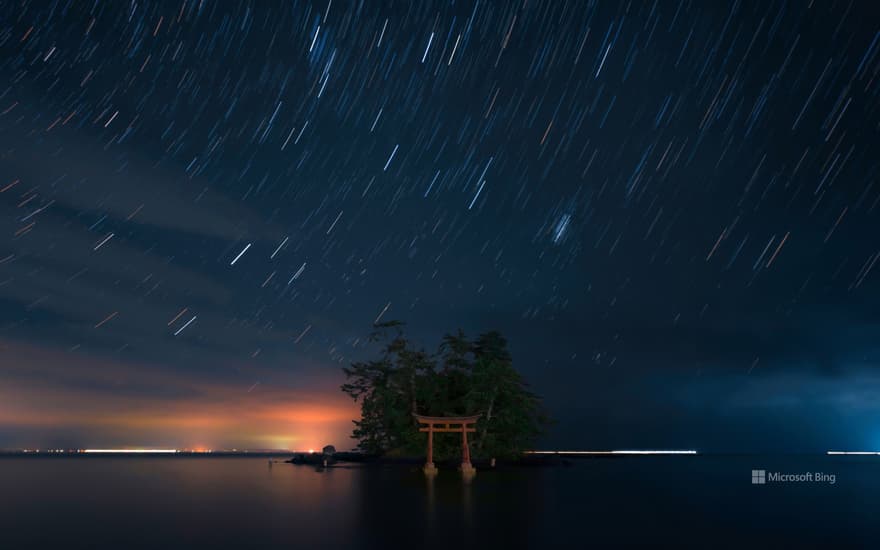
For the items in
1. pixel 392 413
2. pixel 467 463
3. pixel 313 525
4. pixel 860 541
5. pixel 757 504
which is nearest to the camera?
pixel 860 541

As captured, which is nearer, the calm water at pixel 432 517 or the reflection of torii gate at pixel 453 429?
the calm water at pixel 432 517

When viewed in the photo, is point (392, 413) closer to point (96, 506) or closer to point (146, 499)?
point (146, 499)

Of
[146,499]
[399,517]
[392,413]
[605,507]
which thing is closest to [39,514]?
[146,499]

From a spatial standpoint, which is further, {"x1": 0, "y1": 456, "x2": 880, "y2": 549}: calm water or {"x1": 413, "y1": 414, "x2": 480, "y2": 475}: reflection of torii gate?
{"x1": 413, "y1": 414, "x2": 480, "y2": 475}: reflection of torii gate

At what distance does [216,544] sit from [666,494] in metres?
28.0

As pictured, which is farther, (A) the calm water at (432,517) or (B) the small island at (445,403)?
(B) the small island at (445,403)

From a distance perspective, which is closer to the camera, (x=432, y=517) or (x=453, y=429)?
(x=432, y=517)

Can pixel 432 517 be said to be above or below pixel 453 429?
below

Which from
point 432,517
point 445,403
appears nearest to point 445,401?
point 445,403

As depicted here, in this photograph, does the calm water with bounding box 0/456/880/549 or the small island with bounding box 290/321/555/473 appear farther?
the small island with bounding box 290/321/555/473

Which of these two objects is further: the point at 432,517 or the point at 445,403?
the point at 445,403

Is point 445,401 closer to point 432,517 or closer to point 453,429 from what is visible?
point 453,429

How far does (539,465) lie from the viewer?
70688 mm

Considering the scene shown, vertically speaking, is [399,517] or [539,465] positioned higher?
[399,517]
